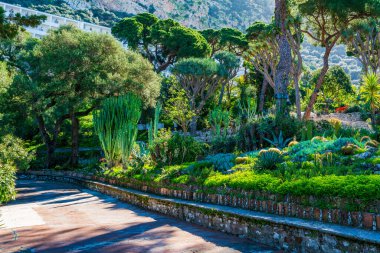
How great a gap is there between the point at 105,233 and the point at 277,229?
11.3ft


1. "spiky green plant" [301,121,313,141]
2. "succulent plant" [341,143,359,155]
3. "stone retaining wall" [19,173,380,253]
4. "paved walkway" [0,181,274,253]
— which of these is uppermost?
"spiky green plant" [301,121,313,141]

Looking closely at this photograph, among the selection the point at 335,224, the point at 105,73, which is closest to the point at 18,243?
the point at 335,224

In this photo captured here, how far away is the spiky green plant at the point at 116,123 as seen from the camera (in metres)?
17.2

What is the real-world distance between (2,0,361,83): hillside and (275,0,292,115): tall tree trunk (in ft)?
265

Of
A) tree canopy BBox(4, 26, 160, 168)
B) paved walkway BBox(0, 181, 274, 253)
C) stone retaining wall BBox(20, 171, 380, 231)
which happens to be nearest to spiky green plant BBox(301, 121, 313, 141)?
stone retaining wall BBox(20, 171, 380, 231)

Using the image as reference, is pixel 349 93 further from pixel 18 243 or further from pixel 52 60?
pixel 18 243

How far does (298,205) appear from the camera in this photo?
6.21 meters

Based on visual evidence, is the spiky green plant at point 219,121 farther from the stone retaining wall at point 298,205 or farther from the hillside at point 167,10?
the hillside at point 167,10

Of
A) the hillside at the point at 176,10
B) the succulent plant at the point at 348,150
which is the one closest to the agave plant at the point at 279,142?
the succulent plant at the point at 348,150

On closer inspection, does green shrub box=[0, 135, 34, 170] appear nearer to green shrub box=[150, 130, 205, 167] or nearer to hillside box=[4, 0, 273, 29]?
green shrub box=[150, 130, 205, 167]

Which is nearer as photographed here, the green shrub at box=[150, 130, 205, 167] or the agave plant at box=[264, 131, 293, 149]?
the agave plant at box=[264, 131, 293, 149]

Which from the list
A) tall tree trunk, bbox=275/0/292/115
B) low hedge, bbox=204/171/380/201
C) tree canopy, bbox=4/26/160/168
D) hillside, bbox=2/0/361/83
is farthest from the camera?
hillside, bbox=2/0/361/83

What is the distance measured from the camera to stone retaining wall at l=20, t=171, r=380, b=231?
17.2 feet

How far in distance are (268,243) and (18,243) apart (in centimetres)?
428
